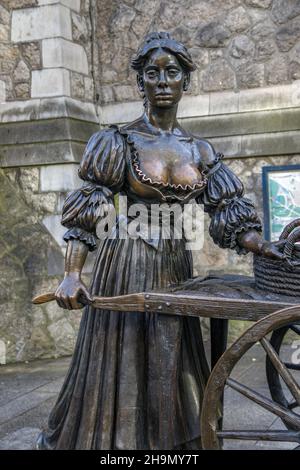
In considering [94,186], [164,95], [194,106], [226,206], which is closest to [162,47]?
[164,95]

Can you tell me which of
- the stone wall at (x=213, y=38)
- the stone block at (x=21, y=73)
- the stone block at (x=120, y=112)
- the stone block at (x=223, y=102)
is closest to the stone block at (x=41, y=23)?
the stone block at (x=21, y=73)

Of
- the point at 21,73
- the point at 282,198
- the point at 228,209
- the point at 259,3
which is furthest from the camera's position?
the point at 21,73

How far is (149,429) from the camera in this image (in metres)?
2.60

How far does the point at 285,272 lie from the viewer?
2.39 meters

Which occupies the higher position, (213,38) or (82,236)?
(213,38)

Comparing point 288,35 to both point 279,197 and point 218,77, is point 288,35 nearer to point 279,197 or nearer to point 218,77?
point 218,77

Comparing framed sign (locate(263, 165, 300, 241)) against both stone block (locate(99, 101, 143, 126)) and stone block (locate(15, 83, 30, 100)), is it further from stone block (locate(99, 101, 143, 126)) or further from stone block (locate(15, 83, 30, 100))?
stone block (locate(15, 83, 30, 100))

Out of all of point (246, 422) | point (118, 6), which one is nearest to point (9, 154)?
point (118, 6)

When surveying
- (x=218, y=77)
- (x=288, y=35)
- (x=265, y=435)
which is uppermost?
(x=288, y=35)

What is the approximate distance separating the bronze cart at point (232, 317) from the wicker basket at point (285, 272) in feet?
0.13

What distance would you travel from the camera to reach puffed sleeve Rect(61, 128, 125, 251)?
2535 millimetres

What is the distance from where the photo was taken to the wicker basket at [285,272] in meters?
2.36

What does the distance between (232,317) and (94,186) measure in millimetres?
846

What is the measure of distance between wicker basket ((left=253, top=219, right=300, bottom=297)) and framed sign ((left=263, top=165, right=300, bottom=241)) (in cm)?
330
